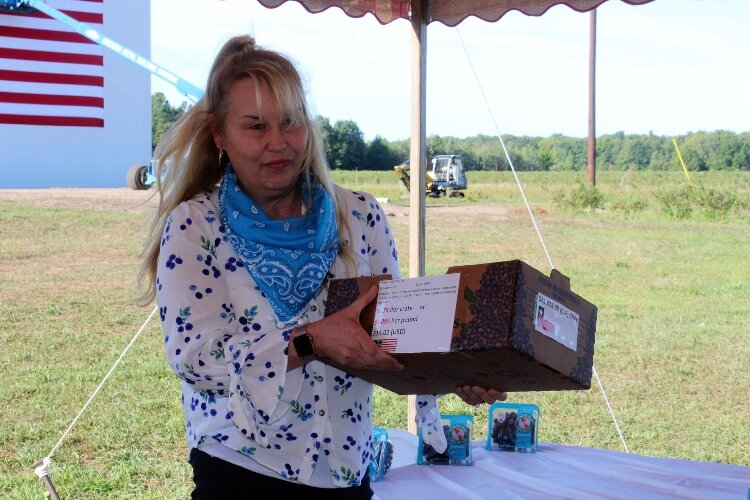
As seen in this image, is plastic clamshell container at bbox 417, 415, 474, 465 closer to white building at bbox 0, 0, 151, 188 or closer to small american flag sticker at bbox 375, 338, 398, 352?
small american flag sticker at bbox 375, 338, 398, 352

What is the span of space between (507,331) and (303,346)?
13.7 inches

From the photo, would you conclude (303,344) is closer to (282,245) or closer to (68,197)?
(282,245)

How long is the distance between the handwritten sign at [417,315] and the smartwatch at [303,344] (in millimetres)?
109

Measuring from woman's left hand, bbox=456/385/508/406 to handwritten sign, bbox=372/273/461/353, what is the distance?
1.00ft

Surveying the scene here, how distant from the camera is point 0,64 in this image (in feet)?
14.9

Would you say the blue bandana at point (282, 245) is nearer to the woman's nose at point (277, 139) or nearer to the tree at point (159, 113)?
the woman's nose at point (277, 139)

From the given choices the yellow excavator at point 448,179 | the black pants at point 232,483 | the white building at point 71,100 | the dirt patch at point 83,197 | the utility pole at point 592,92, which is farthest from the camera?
the yellow excavator at point 448,179

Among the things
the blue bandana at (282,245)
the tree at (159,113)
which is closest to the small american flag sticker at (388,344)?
the blue bandana at (282,245)

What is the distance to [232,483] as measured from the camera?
5.28 ft

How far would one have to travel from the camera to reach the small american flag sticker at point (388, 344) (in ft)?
4.63

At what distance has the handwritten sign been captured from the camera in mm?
1389

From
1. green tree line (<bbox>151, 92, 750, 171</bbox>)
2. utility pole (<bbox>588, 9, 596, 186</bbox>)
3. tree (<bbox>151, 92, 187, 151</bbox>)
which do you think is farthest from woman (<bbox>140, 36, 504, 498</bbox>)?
green tree line (<bbox>151, 92, 750, 171</bbox>)

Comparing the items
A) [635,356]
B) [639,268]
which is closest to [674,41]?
[639,268]

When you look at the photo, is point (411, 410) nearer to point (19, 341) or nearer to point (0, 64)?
point (0, 64)
